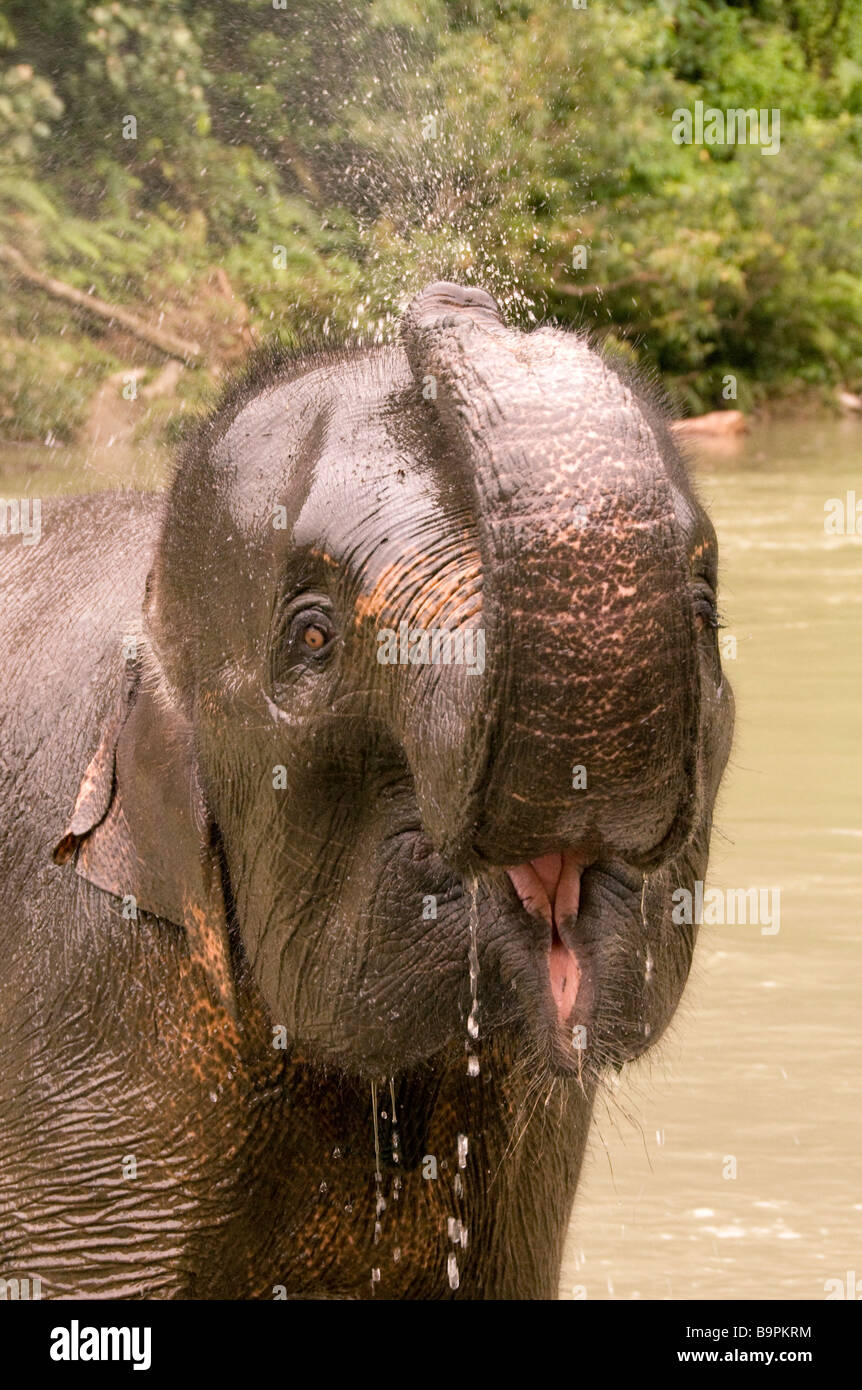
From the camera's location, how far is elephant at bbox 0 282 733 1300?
6.24 ft

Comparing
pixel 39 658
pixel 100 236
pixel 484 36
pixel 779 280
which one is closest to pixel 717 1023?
pixel 39 658

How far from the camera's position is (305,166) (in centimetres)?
1370

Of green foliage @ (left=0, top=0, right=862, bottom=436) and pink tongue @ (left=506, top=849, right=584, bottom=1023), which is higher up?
green foliage @ (left=0, top=0, right=862, bottom=436)

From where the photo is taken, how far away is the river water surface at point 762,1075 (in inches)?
166

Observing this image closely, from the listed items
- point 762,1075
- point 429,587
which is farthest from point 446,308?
point 762,1075

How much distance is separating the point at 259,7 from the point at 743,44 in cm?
1869

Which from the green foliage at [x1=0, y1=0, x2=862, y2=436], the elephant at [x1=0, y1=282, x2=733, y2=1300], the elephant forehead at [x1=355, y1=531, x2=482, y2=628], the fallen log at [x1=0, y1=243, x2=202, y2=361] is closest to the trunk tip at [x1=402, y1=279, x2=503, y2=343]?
the elephant at [x1=0, y1=282, x2=733, y2=1300]

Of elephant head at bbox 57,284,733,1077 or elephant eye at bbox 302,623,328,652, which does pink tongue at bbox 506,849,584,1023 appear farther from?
elephant eye at bbox 302,623,328,652

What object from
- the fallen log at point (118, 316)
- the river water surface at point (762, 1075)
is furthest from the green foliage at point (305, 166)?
the river water surface at point (762, 1075)

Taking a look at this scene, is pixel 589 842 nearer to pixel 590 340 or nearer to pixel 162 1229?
pixel 590 340

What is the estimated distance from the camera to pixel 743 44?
30188 millimetres

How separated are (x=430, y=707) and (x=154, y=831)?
2.10 ft

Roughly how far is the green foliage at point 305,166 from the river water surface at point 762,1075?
1736mm

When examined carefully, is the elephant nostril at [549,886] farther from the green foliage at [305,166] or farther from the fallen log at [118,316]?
the fallen log at [118,316]
